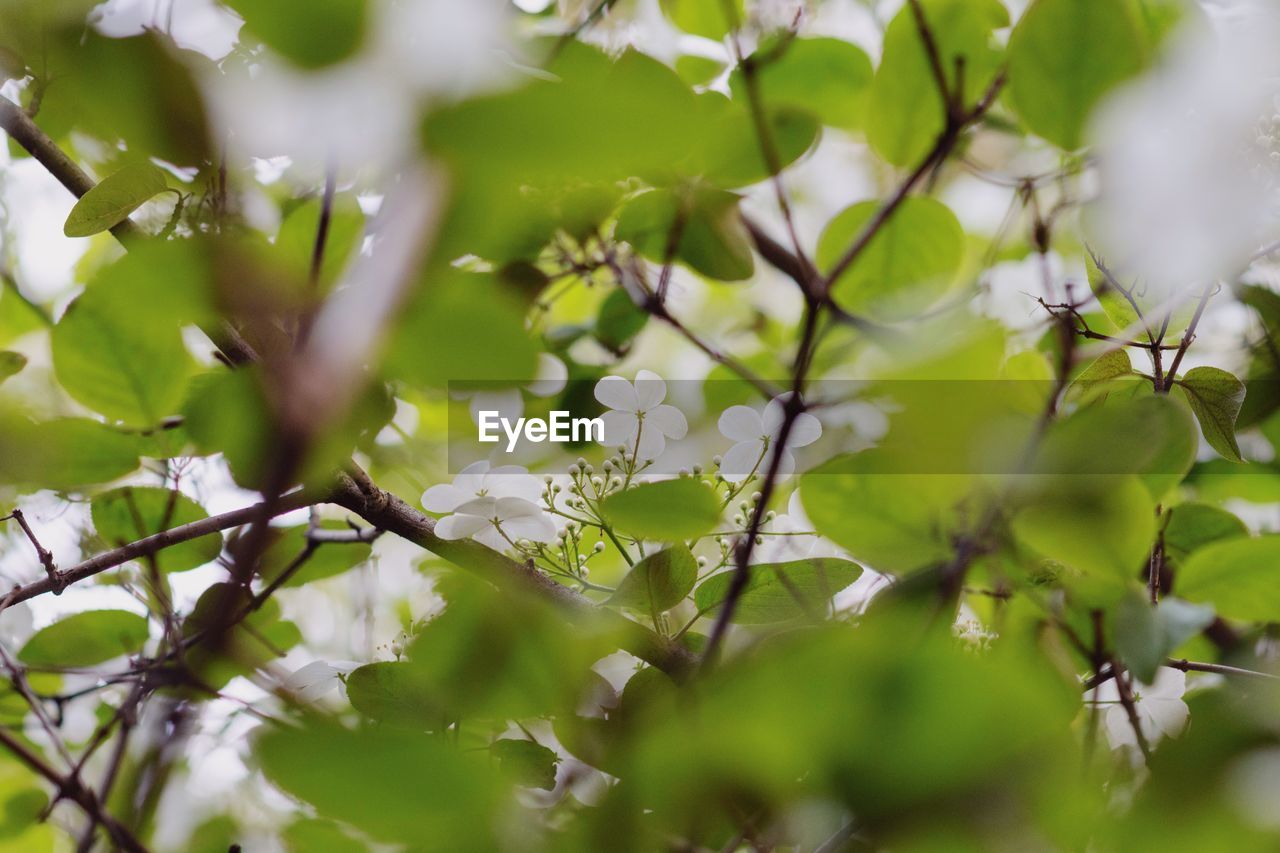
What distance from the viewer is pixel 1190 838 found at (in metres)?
0.18

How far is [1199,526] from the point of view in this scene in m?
0.57

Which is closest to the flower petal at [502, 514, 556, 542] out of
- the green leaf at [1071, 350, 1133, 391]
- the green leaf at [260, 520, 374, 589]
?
the green leaf at [260, 520, 374, 589]

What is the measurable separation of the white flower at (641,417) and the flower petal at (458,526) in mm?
115

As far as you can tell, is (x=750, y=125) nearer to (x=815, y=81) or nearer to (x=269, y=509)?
(x=815, y=81)

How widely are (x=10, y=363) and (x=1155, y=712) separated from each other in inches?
30.0

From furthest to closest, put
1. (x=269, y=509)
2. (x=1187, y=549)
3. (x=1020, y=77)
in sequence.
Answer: (x=1187, y=549) < (x=1020, y=77) < (x=269, y=509)

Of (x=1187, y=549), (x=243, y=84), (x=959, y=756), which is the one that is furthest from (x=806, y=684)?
(x=1187, y=549)

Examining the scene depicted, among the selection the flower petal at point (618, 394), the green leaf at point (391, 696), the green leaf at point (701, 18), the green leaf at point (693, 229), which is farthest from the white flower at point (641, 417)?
the green leaf at point (701, 18)

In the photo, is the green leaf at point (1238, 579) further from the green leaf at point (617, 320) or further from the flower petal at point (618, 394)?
the green leaf at point (617, 320)

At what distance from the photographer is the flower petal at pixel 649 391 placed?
1.74 feet

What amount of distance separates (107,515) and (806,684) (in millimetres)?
557

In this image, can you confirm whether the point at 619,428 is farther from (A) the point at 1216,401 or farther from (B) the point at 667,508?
(A) the point at 1216,401

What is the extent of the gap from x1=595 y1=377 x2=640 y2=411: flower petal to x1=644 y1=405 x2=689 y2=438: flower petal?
0.01 m

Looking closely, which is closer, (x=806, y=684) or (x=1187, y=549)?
(x=806, y=684)
